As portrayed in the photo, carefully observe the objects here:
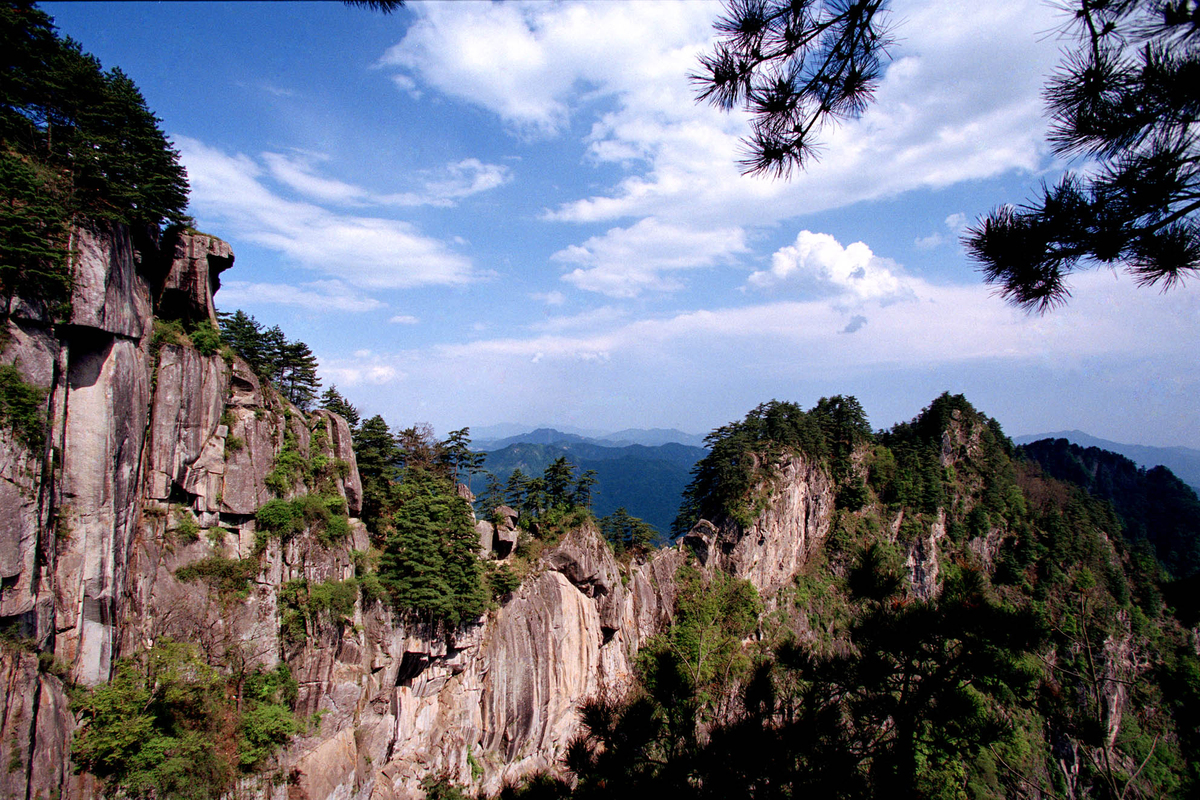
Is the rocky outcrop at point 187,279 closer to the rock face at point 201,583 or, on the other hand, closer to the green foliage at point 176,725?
the rock face at point 201,583

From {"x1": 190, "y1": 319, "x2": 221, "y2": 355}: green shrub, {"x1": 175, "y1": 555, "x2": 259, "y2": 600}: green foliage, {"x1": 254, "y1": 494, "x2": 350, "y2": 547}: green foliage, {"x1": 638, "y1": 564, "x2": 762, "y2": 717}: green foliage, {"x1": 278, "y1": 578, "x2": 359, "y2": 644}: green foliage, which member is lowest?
{"x1": 638, "y1": 564, "x2": 762, "y2": 717}: green foliage

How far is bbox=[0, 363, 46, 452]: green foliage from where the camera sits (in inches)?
494

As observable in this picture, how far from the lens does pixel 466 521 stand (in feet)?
77.7

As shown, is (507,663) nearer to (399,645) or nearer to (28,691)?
(399,645)

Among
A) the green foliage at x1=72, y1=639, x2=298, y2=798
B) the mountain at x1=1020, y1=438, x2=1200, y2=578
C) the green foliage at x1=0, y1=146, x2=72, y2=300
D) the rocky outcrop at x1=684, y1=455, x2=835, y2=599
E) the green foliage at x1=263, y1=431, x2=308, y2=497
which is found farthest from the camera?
the mountain at x1=1020, y1=438, x2=1200, y2=578

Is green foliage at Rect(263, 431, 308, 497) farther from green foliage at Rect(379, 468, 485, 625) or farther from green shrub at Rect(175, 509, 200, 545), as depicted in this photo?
green foliage at Rect(379, 468, 485, 625)

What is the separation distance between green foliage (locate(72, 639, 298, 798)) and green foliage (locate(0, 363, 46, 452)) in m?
7.29

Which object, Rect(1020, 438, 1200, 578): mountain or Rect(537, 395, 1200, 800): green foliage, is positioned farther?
Rect(1020, 438, 1200, 578): mountain

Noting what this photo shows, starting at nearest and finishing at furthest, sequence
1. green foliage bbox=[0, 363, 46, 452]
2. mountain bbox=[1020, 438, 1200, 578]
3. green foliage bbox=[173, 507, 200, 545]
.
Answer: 1. green foliage bbox=[0, 363, 46, 452]
2. green foliage bbox=[173, 507, 200, 545]
3. mountain bbox=[1020, 438, 1200, 578]

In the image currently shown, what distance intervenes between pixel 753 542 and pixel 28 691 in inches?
1497

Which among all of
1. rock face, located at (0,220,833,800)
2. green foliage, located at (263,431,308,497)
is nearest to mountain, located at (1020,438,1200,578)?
rock face, located at (0,220,833,800)

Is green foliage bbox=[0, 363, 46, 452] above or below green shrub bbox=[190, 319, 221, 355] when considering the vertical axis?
below

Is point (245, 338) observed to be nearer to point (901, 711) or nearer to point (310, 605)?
point (310, 605)

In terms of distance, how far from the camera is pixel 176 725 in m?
15.2
